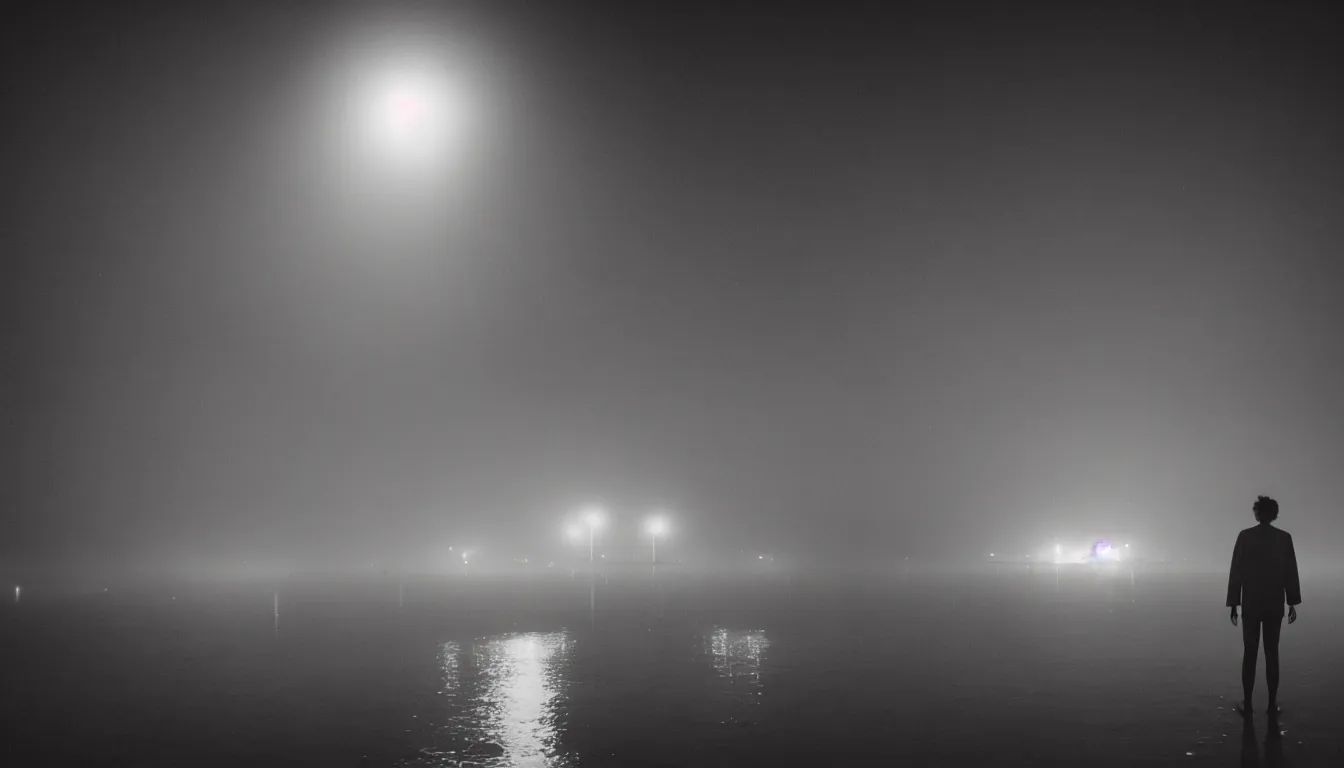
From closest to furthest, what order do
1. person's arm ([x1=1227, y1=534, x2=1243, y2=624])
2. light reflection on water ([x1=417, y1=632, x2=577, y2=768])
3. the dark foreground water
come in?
light reflection on water ([x1=417, y1=632, x2=577, y2=768]) < the dark foreground water < person's arm ([x1=1227, y1=534, x2=1243, y2=624])

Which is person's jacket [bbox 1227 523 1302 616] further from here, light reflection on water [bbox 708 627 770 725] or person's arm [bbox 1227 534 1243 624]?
light reflection on water [bbox 708 627 770 725]

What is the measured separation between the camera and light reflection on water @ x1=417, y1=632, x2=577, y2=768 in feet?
38.9

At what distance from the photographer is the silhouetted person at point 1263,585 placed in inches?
559

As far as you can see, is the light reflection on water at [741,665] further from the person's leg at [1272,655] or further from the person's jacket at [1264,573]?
the person's leg at [1272,655]

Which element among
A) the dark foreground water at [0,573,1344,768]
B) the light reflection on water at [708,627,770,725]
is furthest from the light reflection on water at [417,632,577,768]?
the light reflection on water at [708,627,770,725]

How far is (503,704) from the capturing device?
16.0 metres

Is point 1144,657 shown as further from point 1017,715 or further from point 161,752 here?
point 161,752

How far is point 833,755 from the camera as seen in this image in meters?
11.9

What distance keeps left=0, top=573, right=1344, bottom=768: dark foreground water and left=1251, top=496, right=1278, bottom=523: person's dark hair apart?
331 cm

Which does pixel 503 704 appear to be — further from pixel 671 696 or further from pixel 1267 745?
pixel 1267 745

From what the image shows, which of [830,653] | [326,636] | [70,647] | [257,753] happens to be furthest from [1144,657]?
[70,647]

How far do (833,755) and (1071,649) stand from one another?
17.2 meters

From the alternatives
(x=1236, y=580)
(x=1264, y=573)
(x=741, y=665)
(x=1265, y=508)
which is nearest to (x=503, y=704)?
(x=741, y=665)

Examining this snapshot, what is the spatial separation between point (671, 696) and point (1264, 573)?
10.8m
